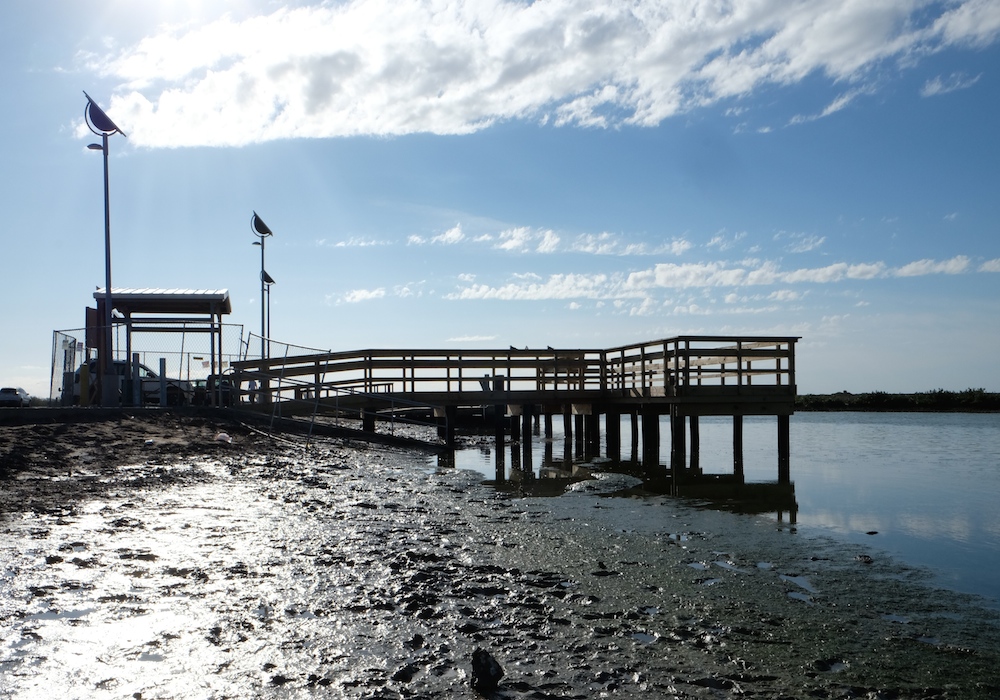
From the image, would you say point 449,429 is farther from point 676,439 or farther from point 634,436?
point 676,439

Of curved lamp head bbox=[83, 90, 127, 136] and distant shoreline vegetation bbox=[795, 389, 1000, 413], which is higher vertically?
curved lamp head bbox=[83, 90, 127, 136]

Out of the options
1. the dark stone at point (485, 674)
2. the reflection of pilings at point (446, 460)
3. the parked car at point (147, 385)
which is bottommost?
the reflection of pilings at point (446, 460)

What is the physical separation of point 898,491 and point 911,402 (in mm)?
60410

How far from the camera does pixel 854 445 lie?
93.2 feet

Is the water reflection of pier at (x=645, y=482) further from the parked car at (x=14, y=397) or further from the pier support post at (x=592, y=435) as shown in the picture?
the parked car at (x=14, y=397)

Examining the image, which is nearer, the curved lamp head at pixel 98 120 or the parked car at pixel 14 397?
the curved lamp head at pixel 98 120

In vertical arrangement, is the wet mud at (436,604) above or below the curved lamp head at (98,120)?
below

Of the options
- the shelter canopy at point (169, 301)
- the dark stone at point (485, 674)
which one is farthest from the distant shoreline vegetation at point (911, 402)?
the dark stone at point (485, 674)

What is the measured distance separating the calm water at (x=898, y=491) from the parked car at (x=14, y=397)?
22179 mm

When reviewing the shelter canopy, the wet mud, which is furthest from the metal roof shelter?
the wet mud

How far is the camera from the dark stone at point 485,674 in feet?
14.1

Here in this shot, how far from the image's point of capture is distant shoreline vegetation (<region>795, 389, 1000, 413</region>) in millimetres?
65000

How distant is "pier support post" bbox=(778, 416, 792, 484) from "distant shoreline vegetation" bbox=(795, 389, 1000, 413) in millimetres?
49262

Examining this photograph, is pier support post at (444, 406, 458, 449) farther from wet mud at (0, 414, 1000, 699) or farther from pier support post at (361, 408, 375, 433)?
wet mud at (0, 414, 1000, 699)
